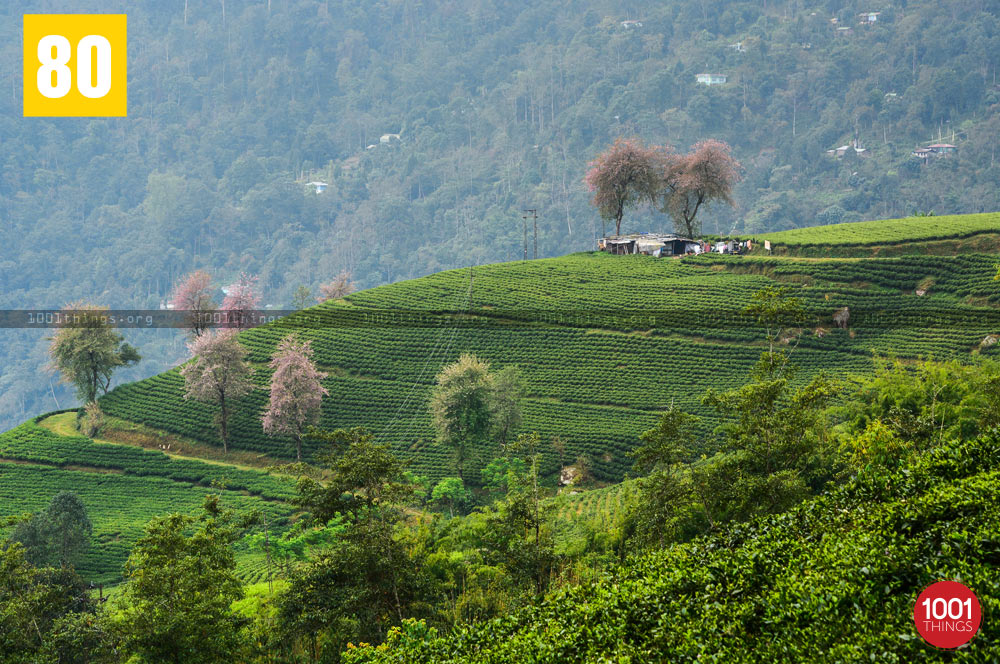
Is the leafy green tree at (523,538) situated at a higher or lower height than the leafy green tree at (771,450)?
lower

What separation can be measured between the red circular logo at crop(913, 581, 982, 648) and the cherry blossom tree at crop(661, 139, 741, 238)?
66.4 meters

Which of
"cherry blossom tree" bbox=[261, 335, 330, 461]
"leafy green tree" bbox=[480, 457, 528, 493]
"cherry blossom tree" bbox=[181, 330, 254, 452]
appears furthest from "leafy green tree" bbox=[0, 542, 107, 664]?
"cherry blossom tree" bbox=[181, 330, 254, 452]

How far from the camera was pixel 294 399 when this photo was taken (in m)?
47.5

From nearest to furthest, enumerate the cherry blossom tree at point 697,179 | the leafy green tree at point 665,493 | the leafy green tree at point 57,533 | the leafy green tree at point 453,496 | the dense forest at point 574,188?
the leafy green tree at point 665,493 < the leafy green tree at point 57,533 < the leafy green tree at point 453,496 < the cherry blossom tree at point 697,179 < the dense forest at point 574,188

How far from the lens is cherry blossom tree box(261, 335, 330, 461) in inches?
1876

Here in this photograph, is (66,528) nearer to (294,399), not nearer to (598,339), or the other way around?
(294,399)

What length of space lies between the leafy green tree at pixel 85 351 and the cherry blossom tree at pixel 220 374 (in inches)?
312

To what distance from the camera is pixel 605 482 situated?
40531mm

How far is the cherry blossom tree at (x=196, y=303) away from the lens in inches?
2667

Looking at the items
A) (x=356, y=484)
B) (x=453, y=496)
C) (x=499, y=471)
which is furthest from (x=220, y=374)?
(x=356, y=484)

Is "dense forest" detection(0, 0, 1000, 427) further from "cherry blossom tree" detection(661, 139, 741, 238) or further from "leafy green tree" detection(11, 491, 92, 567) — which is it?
"leafy green tree" detection(11, 491, 92, 567)

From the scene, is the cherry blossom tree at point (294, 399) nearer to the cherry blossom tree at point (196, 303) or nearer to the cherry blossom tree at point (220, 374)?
the cherry blossom tree at point (220, 374)

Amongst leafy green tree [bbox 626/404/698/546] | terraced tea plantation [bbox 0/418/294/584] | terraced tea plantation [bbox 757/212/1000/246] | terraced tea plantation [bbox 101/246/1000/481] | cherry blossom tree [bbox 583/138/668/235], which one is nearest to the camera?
leafy green tree [bbox 626/404/698/546]

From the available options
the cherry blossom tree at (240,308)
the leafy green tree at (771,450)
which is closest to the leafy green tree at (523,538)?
the leafy green tree at (771,450)
